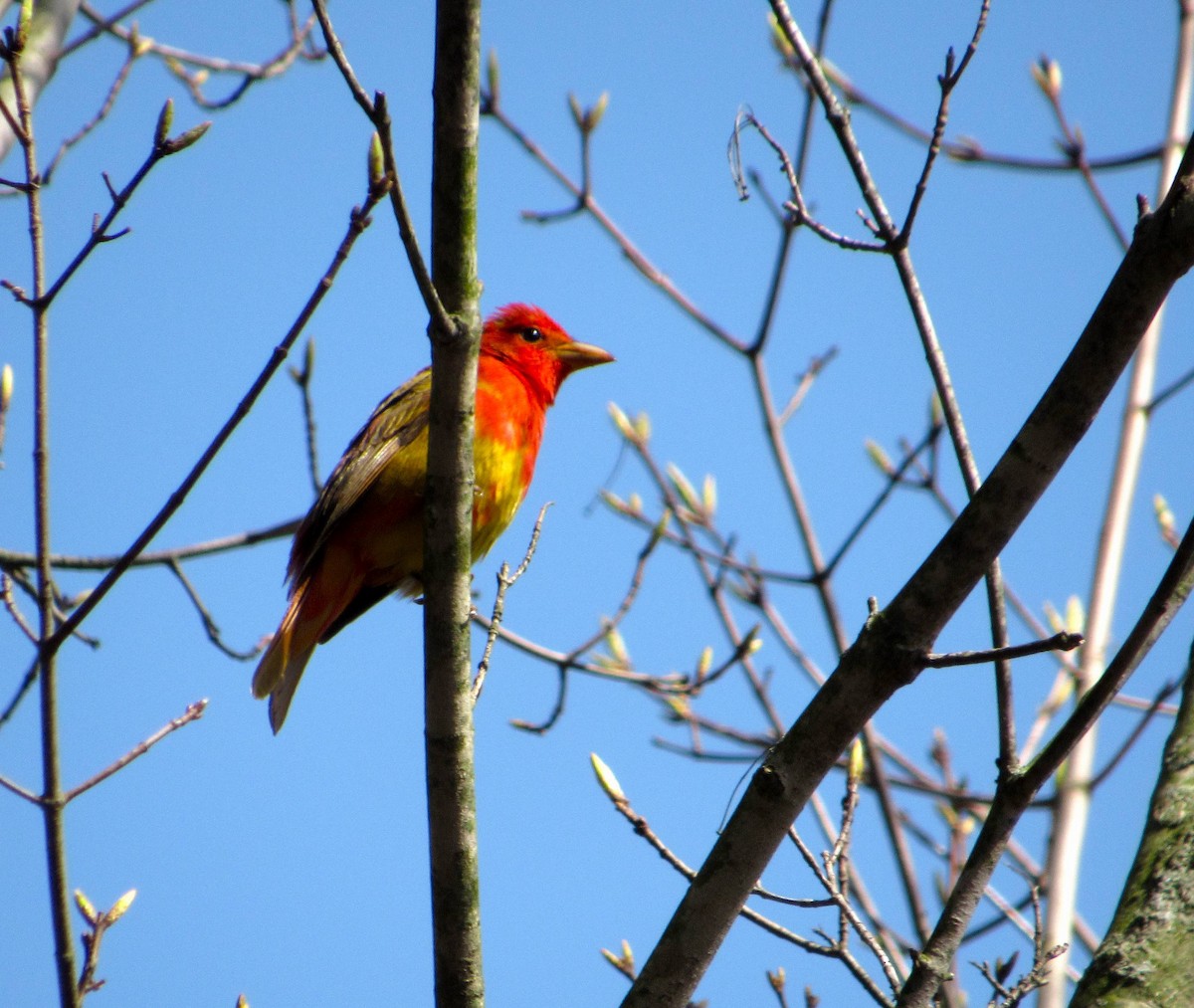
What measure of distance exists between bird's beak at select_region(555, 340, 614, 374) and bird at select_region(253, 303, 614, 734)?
0.67 m

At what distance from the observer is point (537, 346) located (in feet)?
19.9

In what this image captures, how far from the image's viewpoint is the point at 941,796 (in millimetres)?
5180

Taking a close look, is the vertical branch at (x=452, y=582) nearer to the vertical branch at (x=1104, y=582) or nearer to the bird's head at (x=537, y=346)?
the vertical branch at (x=1104, y=582)

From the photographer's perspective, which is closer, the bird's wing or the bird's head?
the bird's wing

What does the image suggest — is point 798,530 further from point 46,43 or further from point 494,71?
point 46,43

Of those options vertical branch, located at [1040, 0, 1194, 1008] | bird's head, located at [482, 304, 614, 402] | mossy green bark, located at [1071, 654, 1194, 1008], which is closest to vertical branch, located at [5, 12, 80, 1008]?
mossy green bark, located at [1071, 654, 1194, 1008]

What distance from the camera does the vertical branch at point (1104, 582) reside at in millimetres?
4035

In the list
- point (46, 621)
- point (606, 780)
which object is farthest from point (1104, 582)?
point (46, 621)

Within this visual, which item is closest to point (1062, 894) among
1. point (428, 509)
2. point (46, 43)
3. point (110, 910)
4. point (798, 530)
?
point (798, 530)

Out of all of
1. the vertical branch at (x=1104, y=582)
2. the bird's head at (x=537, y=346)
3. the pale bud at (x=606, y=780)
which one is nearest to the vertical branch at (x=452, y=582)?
the pale bud at (x=606, y=780)

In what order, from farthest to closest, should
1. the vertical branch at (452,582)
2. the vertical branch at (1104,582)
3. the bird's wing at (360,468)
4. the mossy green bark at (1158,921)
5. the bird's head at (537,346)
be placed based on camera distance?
the bird's head at (537,346)
the bird's wing at (360,468)
the vertical branch at (1104,582)
the vertical branch at (452,582)
the mossy green bark at (1158,921)

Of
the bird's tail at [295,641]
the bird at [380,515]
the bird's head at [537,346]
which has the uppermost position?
the bird's head at [537,346]

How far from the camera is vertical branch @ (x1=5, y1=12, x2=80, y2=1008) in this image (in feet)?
7.98

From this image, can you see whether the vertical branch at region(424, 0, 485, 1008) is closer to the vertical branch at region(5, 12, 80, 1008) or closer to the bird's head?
the vertical branch at region(5, 12, 80, 1008)
